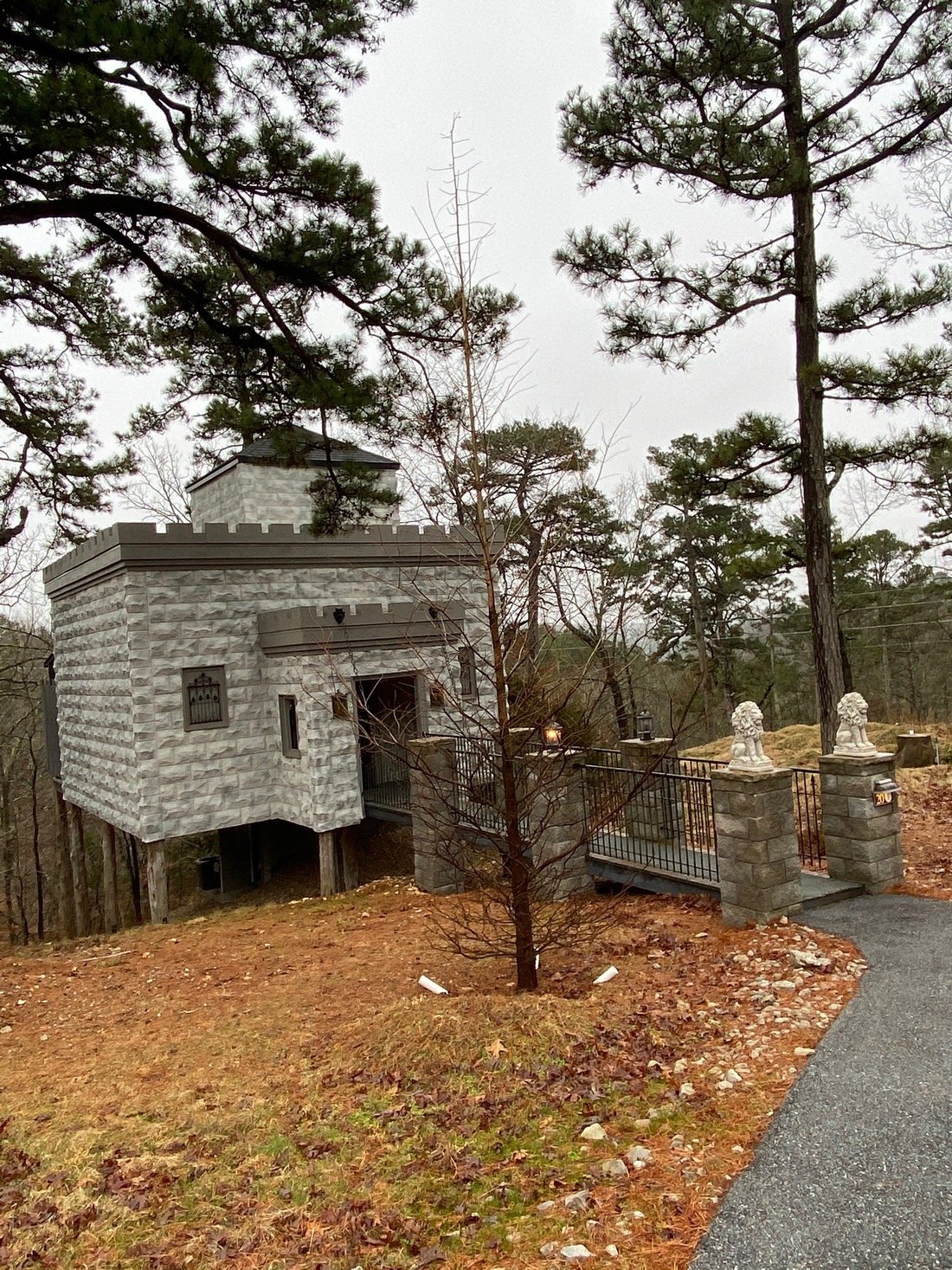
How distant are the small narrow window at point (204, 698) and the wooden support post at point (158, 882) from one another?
80.8 inches

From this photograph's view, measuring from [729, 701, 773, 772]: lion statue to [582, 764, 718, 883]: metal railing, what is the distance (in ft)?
3.35

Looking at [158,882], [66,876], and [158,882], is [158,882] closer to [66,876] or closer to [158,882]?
[158,882]

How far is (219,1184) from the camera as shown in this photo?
162 inches

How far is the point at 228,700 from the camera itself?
520 inches

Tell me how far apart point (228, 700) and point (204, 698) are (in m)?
0.38

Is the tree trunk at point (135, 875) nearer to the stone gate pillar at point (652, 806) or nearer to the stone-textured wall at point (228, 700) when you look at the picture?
the stone-textured wall at point (228, 700)

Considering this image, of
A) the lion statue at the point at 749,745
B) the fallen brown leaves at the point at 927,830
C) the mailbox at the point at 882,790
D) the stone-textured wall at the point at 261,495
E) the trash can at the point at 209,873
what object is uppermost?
the stone-textured wall at the point at 261,495

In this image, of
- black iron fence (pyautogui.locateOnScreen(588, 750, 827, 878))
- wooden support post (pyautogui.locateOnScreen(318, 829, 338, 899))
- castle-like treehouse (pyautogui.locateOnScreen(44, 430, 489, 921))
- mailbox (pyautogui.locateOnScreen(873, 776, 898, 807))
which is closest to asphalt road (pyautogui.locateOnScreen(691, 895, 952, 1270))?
mailbox (pyautogui.locateOnScreen(873, 776, 898, 807))

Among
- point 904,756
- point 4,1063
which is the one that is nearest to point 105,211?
point 4,1063

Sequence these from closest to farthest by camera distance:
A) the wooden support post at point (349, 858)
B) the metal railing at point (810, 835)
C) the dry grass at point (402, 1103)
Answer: the dry grass at point (402, 1103) → the metal railing at point (810, 835) → the wooden support post at point (349, 858)

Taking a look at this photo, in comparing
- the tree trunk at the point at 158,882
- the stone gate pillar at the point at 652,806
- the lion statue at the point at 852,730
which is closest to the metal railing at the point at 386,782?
the tree trunk at the point at 158,882

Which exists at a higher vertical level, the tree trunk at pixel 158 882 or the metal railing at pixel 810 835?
the metal railing at pixel 810 835

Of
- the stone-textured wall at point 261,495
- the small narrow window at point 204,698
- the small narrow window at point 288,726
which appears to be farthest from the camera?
the stone-textured wall at point 261,495

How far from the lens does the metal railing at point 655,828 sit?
8.84 m
